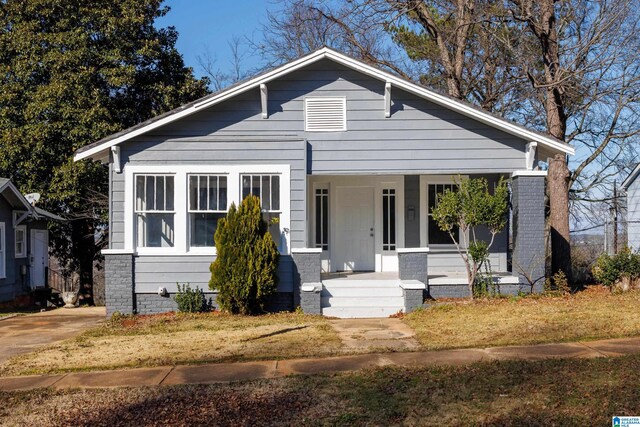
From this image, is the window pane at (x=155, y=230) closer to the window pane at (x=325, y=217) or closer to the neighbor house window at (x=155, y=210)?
the neighbor house window at (x=155, y=210)

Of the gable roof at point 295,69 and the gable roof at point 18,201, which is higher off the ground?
the gable roof at point 295,69

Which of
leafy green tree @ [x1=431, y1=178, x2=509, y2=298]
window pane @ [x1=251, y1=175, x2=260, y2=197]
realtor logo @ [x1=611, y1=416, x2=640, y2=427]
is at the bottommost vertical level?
realtor logo @ [x1=611, y1=416, x2=640, y2=427]

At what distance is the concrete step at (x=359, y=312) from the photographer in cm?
1266

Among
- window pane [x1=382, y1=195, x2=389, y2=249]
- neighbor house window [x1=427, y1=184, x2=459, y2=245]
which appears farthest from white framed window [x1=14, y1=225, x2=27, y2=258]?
neighbor house window [x1=427, y1=184, x2=459, y2=245]

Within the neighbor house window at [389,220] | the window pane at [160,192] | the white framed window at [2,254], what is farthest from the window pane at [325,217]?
the white framed window at [2,254]

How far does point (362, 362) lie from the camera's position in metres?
8.17

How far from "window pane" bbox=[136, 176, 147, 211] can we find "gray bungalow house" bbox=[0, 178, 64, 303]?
22.9 ft

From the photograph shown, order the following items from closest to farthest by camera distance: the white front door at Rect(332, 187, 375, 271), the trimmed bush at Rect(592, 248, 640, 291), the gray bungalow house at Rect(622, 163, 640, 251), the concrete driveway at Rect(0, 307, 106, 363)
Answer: the concrete driveway at Rect(0, 307, 106, 363) < the trimmed bush at Rect(592, 248, 640, 291) < the white front door at Rect(332, 187, 375, 271) < the gray bungalow house at Rect(622, 163, 640, 251)

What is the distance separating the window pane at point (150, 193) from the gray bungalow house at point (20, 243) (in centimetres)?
713

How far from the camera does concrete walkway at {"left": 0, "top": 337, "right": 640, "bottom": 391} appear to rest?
7.66 m

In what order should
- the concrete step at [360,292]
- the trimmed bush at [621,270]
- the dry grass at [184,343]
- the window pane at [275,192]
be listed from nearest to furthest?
1. the dry grass at [184,343]
2. the concrete step at [360,292]
3. the window pane at [275,192]
4. the trimmed bush at [621,270]

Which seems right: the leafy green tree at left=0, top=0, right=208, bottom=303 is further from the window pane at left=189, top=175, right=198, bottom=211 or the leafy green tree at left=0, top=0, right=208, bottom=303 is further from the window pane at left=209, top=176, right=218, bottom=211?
the window pane at left=209, top=176, right=218, bottom=211

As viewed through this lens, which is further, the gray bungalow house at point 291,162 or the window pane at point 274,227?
the window pane at point 274,227

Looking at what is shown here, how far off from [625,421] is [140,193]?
10.2 meters
